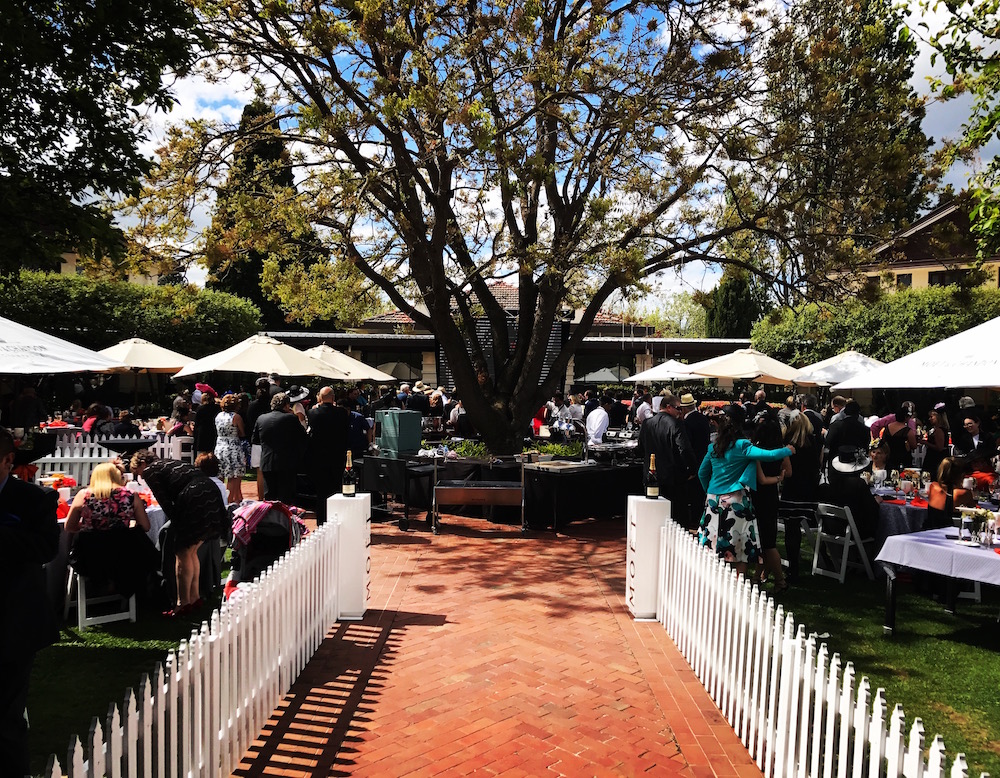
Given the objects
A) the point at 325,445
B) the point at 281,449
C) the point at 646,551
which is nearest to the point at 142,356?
the point at 281,449

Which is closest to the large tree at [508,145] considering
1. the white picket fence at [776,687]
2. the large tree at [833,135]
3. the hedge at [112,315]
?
the large tree at [833,135]

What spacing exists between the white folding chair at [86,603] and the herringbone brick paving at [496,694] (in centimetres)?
185

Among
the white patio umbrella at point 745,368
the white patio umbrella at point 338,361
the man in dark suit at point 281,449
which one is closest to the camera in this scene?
the man in dark suit at point 281,449

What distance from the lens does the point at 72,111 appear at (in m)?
5.68

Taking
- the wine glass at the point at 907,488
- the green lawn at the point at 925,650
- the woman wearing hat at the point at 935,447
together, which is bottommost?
the green lawn at the point at 925,650

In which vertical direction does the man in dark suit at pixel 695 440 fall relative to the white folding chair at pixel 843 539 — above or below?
above

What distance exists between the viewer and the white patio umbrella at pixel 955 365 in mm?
5066

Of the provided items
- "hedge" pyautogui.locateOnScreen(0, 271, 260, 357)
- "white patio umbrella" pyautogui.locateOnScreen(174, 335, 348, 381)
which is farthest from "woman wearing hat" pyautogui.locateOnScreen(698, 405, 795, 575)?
"hedge" pyautogui.locateOnScreen(0, 271, 260, 357)

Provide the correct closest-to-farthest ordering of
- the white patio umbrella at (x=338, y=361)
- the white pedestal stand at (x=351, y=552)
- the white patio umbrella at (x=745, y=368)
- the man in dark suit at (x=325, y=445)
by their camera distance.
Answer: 1. the white pedestal stand at (x=351, y=552)
2. the man in dark suit at (x=325, y=445)
3. the white patio umbrella at (x=338, y=361)
4. the white patio umbrella at (x=745, y=368)

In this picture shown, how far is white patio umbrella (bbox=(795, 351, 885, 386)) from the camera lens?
14.5 metres

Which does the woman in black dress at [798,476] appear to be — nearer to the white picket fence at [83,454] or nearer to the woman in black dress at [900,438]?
the woman in black dress at [900,438]

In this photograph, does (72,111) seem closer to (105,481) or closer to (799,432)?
(105,481)

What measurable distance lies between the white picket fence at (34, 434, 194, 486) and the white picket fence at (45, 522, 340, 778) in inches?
333

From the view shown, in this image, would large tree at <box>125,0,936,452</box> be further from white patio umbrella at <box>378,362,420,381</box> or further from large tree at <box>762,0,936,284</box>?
white patio umbrella at <box>378,362,420,381</box>
